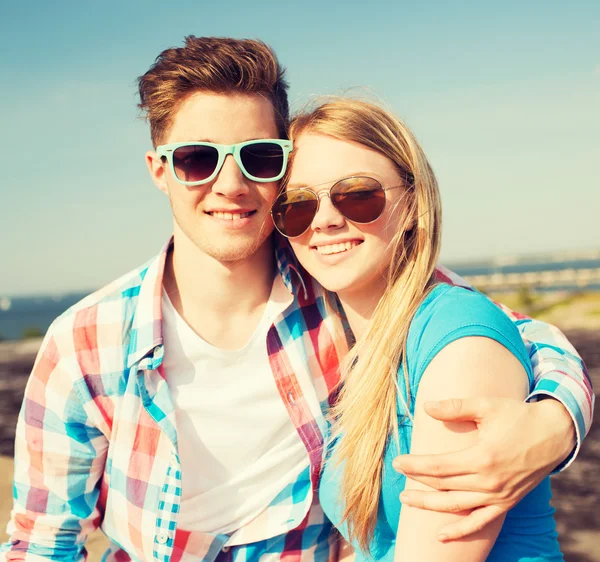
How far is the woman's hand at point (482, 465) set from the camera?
1669mm

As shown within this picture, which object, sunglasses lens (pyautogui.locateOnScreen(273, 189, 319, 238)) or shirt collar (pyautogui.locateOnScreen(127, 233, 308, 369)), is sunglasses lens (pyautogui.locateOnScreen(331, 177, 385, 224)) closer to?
sunglasses lens (pyautogui.locateOnScreen(273, 189, 319, 238))

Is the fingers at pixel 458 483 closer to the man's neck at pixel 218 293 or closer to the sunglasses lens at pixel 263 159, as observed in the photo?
the man's neck at pixel 218 293

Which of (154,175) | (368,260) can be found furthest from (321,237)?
(154,175)

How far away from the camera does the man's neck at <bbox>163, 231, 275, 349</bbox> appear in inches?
113

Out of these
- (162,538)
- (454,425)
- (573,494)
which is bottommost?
(573,494)

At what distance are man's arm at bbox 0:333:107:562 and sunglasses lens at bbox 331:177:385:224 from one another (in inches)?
58.0

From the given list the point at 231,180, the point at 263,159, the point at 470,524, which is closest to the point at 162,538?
the point at 470,524

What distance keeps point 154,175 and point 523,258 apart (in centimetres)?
17062

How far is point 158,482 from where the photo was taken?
8.57 feet

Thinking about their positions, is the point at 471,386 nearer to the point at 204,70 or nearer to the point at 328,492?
the point at 328,492

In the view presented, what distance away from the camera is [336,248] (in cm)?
238

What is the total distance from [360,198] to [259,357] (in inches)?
40.1

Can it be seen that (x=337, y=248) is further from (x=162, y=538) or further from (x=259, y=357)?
(x=162, y=538)

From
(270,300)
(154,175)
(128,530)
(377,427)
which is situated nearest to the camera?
(377,427)
